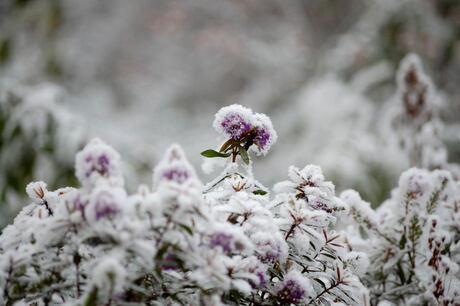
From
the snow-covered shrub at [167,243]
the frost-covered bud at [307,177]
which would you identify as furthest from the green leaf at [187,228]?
the frost-covered bud at [307,177]

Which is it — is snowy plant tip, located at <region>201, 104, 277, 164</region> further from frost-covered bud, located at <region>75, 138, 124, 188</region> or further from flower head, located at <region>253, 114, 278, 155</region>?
frost-covered bud, located at <region>75, 138, 124, 188</region>

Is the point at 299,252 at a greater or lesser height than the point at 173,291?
greater

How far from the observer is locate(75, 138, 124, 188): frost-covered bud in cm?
66

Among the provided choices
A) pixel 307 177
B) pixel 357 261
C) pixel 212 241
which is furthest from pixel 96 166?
pixel 357 261

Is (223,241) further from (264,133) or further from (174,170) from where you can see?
(264,133)

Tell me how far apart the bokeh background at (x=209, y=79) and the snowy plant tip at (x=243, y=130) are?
128 cm

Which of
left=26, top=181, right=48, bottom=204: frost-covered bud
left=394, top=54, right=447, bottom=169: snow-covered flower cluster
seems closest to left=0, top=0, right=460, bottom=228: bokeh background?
left=394, top=54, right=447, bottom=169: snow-covered flower cluster

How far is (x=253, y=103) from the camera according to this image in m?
5.08

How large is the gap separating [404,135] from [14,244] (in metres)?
1.95

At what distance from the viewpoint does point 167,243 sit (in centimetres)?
64

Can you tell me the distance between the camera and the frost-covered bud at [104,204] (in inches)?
23.3

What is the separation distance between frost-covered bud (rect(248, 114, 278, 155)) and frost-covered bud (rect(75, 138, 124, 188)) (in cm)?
34

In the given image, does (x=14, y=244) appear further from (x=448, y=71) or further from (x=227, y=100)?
(x=227, y=100)

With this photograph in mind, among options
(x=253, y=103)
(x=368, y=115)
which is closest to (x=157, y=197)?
(x=368, y=115)
